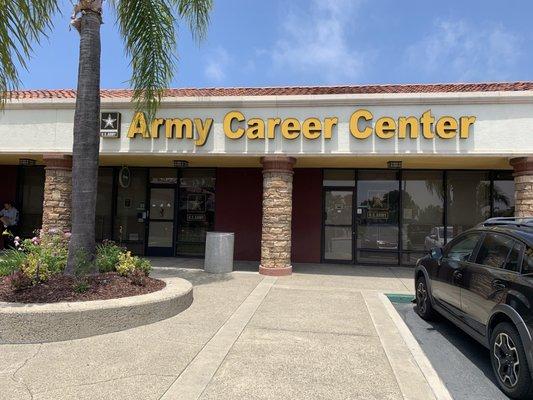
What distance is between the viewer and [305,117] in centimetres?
1000

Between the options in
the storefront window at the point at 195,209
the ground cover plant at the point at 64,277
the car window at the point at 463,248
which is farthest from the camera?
the storefront window at the point at 195,209

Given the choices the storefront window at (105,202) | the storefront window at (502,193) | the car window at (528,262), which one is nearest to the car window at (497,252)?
the car window at (528,262)

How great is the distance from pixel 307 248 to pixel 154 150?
5.44 meters

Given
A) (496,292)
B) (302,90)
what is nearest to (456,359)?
(496,292)

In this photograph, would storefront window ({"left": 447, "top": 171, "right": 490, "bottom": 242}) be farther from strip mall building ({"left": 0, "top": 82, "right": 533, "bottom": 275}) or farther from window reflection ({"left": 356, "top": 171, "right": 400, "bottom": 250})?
window reflection ({"left": 356, "top": 171, "right": 400, "bottom": 250})

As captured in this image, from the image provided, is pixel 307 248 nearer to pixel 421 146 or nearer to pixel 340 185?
pixel 340 185

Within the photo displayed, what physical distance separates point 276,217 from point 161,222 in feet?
16.3

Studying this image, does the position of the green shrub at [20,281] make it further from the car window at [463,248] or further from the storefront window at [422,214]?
the storefront window at [422,214]

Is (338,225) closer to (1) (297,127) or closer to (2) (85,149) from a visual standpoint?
(1) (297,127)

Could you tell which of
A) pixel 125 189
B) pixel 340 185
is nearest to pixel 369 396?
pixel 340 185

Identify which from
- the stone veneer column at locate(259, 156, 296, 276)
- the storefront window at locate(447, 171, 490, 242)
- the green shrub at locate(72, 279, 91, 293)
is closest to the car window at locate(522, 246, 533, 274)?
the green shrub at locate(72, 279, 91, 293)

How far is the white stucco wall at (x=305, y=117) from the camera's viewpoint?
9.38 m

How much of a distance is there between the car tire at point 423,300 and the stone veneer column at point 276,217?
13.1 ft

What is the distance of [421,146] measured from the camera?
9.60 metres
